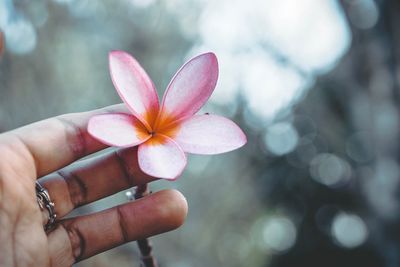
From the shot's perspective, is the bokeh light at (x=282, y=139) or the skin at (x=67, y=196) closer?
the skin at (x=67, y=196)

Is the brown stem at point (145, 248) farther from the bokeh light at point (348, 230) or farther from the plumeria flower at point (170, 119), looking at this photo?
the bokeh light at point (348, 230)

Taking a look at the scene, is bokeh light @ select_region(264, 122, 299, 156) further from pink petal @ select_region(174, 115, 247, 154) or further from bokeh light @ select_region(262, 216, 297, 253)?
pink petal @ select_region(174, 115, 247, 154)

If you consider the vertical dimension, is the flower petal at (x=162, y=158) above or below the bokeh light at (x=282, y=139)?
above

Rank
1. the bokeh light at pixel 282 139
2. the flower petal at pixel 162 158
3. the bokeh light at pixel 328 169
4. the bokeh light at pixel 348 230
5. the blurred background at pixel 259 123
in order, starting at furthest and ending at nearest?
the bokeh light at pixel 282 139
the bokeh light at pixel 328 169
the bokeh light at pixel 348 230
the blurred background at pixel 259 123
the flower petal at pixel 162 158

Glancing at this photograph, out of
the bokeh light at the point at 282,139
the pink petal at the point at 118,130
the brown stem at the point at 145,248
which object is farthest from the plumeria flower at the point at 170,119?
the bokeh light at the point at 282,139

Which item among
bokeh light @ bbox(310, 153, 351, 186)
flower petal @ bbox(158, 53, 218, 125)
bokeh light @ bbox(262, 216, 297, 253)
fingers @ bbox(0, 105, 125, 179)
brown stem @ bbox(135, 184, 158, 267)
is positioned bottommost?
bokeh light @ bbox(262, 216, 297, 253)

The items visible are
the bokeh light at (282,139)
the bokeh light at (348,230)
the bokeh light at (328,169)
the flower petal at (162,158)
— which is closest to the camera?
the flower petal at (162,158)

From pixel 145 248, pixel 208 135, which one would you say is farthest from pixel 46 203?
pixel 208 135

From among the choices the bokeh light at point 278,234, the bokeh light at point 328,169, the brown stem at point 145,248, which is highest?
the brown stem at point 145,248

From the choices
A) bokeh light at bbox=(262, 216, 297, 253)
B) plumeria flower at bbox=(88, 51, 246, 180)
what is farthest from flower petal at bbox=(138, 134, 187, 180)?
bokeh light at bbox=(262, 216, 297, 253)
